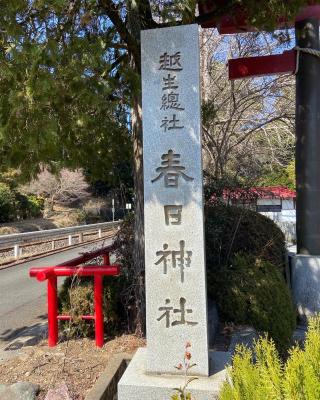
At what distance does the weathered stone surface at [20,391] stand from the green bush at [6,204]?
2624cm

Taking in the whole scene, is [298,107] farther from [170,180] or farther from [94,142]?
[170,180]

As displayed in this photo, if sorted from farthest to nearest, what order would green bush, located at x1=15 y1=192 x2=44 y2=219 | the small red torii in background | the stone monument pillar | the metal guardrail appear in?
green bush, located at x1=15 y1=192 x2=44 y2=219 → the metal guardrail → the small red torii in background → the stone monument pillar

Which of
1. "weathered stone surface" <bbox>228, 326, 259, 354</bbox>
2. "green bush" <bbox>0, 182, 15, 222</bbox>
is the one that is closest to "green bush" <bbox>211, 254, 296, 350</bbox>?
"weathered stone surface" <bbox>228, 326, 259, 354</bbox>

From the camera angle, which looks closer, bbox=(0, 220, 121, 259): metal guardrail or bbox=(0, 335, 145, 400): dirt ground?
bbox=(0, 335, 145, 400): dirt ground

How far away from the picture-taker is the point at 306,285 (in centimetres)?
713

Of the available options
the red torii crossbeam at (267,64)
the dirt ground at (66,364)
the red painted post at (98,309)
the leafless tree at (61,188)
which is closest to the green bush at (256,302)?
the dirt ground at (66,364)

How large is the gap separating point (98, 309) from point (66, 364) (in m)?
0.67

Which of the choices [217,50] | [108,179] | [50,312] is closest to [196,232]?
[50,312]

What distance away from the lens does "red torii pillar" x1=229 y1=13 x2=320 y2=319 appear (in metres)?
7.11

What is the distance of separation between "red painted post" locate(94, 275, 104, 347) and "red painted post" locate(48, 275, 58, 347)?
0.49 metres

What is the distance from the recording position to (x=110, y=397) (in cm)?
362

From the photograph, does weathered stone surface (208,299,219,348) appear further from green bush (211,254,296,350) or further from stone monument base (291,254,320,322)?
stone monument base (291,254,320,322)

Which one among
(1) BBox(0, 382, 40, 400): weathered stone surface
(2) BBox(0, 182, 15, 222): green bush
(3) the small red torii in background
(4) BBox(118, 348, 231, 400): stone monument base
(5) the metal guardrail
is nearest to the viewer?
(4) BBox(118, 348, 231, 400): stone monument base

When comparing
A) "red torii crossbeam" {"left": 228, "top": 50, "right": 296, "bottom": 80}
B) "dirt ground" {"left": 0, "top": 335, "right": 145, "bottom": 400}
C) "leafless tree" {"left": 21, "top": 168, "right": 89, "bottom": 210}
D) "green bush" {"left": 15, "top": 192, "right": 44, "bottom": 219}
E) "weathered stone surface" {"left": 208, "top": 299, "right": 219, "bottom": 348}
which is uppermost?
"red torii crossbeam" {"left": 228, "top": 50, "right": 296, "bottom": 80}
